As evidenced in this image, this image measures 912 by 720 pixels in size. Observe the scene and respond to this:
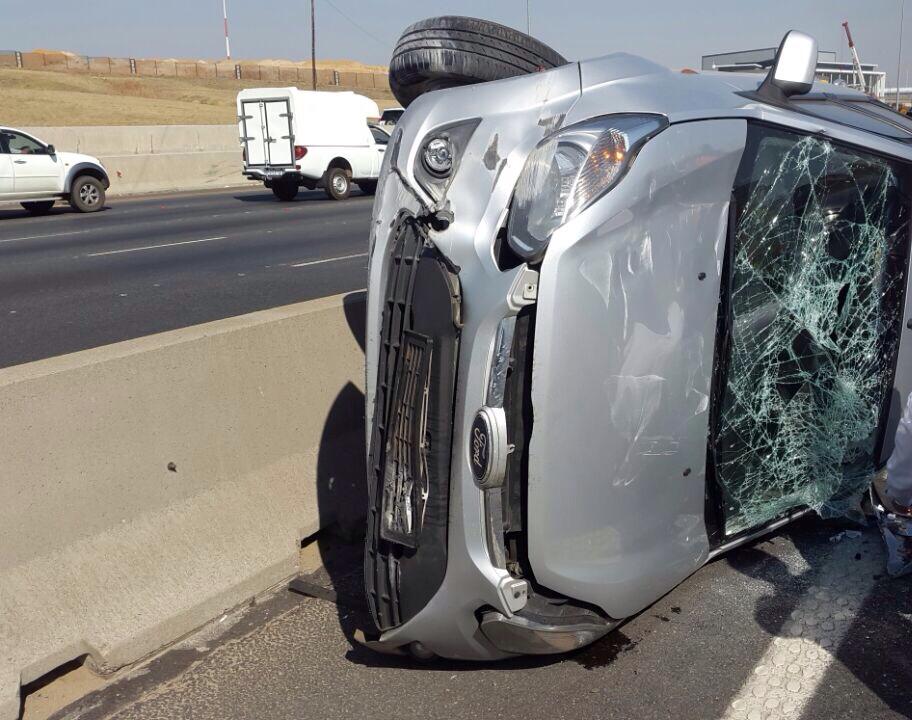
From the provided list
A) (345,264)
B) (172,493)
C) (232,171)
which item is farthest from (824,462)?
(232,171)

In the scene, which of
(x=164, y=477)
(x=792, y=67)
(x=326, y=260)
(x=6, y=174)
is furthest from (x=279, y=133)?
(x=792, y=67)

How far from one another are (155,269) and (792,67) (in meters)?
9.28

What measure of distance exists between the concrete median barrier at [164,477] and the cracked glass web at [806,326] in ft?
6.05

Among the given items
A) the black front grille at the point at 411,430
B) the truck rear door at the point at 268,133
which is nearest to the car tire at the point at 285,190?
the truck rear door at the point at 268,133

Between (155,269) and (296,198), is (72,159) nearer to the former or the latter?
(296,198)

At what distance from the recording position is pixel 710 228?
3.27 metres

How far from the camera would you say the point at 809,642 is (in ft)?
11.6

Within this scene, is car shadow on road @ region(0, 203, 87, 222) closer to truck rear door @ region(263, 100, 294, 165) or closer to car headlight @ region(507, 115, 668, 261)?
truck rear door @ region(263, 100, 294, 165)

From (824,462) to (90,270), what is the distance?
31.6 feet

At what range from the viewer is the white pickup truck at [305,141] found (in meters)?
23.4

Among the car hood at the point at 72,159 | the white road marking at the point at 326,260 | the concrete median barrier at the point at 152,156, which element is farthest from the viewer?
the concrete median barrier at the point at 152,156

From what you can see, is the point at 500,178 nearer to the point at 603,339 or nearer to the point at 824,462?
the point at 603,339

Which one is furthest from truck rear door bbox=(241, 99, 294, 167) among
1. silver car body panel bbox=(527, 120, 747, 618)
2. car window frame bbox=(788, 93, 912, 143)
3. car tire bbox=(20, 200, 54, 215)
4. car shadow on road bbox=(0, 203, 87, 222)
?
silver car body panel bbox=(527, 120, 747, 618)

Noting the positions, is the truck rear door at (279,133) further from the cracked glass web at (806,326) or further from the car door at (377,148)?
the cracked glass web at (806,326)
